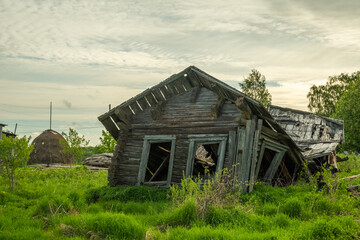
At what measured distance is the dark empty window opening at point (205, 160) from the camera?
13656mm

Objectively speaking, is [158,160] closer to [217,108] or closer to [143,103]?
[143,103]

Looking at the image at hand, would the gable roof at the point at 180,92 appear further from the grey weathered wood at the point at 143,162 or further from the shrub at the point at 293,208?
the shrub at the point at 293,208

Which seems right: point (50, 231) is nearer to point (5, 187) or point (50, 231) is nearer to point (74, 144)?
point (5, 187)

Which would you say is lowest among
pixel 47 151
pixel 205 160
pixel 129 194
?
pixel 129 194

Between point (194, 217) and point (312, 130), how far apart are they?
12.3m

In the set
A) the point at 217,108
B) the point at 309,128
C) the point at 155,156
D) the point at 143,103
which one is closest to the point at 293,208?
the point at 217,108

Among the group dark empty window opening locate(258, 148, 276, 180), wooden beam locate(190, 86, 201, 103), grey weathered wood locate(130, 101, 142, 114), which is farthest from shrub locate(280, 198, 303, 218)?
grey weathered wood locate(130, 101, 142, 114)

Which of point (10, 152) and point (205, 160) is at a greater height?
point (205, 160)

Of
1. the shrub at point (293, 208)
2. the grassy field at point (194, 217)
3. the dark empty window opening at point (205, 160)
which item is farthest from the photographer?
the dark empty window opening at point (205, 160)

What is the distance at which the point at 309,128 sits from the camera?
17781mm

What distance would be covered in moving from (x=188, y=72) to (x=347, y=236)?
6826mm

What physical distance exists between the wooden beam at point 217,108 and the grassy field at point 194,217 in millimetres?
2624

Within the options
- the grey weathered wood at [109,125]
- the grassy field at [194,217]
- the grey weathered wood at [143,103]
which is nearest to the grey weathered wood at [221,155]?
the grassy field at [194,217]

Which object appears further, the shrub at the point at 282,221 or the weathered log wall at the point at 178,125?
the weathered log wall at the point at 178,125
